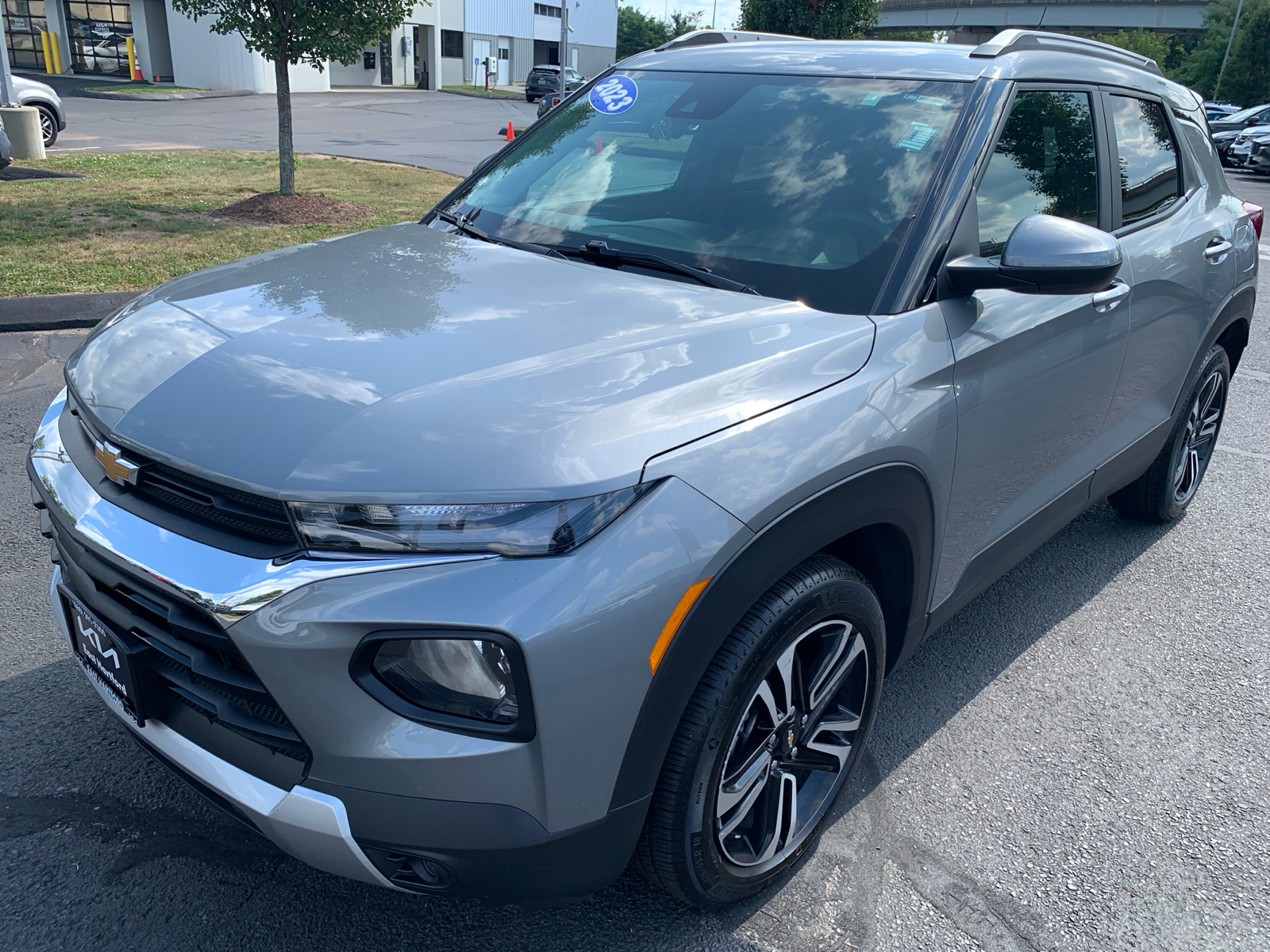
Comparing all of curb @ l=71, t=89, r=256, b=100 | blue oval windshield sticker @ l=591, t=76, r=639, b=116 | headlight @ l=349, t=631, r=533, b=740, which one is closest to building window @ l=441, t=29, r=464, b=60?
curb @ l=71, t=89, r=256, b=100

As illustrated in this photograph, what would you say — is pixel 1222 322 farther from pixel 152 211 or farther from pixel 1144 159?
pixel 152 211

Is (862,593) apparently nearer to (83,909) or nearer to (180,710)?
(180,710)

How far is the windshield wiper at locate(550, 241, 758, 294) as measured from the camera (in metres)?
2.51

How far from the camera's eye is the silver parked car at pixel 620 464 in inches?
65.3

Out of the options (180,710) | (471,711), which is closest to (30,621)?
(180,710)

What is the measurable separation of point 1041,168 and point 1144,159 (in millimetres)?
828

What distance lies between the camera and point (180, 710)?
1897 millimetres

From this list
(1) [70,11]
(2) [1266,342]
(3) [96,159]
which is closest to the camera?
(2) [1266,342]

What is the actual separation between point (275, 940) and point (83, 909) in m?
0.45

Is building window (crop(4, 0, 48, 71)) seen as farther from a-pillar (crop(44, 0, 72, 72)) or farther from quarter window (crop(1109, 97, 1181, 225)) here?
quarter window (crop(1109, 97, 1181, 225))

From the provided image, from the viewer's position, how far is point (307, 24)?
10.5 meters

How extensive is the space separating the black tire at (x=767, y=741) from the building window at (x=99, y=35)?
1628 inches

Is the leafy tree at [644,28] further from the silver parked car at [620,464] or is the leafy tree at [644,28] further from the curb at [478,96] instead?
the silver parked car at [620,464]

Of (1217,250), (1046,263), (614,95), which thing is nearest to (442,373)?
(1046,263)
